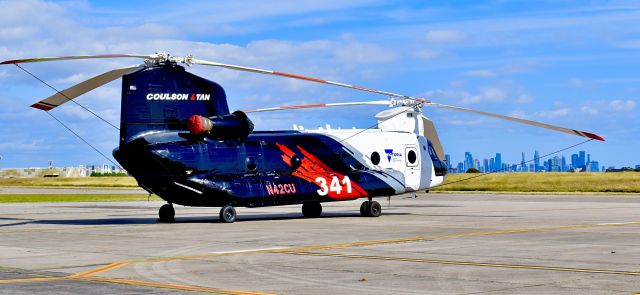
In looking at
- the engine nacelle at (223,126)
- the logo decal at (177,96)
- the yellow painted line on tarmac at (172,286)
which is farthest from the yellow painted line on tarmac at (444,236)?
the logo decal at (177,96)

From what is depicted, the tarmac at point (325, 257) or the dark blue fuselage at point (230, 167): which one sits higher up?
the dark blue fuselage at point (230, 167)

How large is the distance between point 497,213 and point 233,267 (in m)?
23.9

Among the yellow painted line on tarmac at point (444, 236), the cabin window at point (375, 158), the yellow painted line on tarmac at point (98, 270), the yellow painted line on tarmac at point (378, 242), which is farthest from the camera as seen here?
the cabin window at point (375, 158)

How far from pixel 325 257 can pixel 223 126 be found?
1367cm

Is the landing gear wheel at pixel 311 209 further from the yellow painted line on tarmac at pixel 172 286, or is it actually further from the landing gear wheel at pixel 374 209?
the yellow painted line on tarmac at pixel 172 286

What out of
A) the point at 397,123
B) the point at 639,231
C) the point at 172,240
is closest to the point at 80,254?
the point at 172,240

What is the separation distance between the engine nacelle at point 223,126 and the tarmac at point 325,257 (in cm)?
321

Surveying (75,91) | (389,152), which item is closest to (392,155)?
(389,152)

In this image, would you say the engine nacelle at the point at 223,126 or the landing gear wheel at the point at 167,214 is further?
the landing gear wheel at the point at 167,214

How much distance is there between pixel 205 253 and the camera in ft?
68.8

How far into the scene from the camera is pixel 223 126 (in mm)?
32656

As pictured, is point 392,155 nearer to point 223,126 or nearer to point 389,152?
point 389,152

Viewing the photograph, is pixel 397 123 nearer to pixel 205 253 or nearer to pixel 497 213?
pixel 497 213

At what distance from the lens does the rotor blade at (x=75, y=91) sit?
3005 centimetres
